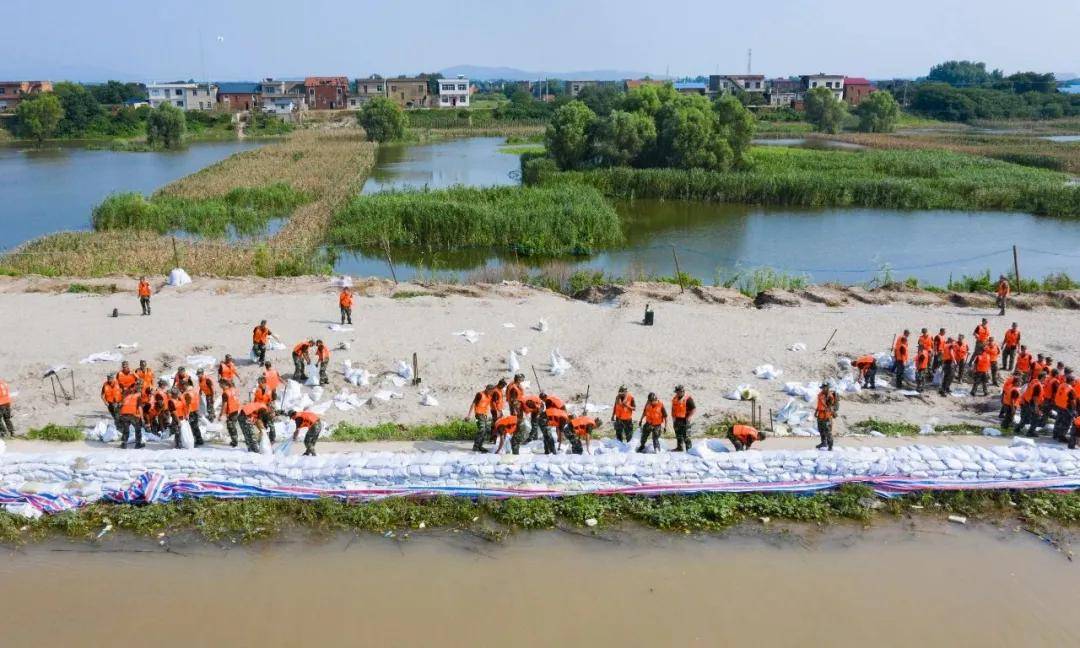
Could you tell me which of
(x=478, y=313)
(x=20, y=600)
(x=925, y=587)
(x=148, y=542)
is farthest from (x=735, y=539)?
(x=478, y=313)

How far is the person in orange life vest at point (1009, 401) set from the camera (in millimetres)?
14449

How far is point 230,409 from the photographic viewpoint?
13.6m

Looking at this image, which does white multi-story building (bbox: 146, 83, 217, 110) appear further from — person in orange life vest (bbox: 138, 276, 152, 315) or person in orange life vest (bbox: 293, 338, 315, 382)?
person in orange life vest (bbox: 293, 338, 315, 382)

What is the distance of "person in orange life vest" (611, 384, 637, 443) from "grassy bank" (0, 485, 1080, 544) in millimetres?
1450

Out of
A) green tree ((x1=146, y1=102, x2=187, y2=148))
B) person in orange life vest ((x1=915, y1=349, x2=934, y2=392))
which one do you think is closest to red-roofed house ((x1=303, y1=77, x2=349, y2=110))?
green tree ((x1=146, y1=102, x2=187, y2=148))

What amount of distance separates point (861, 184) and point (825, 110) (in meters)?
48.5

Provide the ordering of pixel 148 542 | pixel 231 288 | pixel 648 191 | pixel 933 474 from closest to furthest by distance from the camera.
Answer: pixel 148 542
pixel 933 474
pixel 231 288
pixel 648 191

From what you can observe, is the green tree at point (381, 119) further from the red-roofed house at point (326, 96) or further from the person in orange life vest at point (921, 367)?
the person in orange life vest at point (921, 367)

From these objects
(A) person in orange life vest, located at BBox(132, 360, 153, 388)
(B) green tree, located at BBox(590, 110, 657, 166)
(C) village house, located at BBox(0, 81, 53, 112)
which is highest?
(C) village house, located at BBox(0, 81, 53, 112)

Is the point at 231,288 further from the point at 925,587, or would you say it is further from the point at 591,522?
the point at 925,587

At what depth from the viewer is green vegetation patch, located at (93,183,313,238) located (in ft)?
117

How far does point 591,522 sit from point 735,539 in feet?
6.91

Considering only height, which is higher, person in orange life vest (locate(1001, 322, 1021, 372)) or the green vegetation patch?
the green vegetation patch

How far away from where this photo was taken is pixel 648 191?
46625 millimetres
